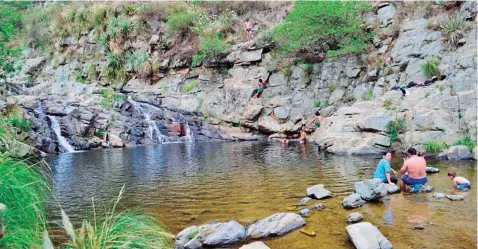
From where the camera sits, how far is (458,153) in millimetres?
12844

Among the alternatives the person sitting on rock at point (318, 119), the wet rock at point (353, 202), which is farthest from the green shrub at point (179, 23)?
the wet rock at point (353, 202)

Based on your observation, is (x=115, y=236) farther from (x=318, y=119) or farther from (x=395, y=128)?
(x=318, y=119)

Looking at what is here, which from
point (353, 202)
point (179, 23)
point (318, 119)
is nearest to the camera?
point (353, 202)

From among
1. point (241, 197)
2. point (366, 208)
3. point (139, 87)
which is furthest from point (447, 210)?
point (139, 87)

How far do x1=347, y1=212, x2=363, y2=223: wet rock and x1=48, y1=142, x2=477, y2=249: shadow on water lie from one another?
13 cm

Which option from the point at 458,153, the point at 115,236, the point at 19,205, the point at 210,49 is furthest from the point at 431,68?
the point at 19,205

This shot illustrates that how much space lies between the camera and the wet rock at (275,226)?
6414 mm

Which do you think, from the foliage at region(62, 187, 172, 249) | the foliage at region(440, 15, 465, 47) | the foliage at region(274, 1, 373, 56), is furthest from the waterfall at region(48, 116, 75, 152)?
the foliage at region(440, 15, 465, 47)

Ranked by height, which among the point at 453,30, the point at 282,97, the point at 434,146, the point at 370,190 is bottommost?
the point at 370,190

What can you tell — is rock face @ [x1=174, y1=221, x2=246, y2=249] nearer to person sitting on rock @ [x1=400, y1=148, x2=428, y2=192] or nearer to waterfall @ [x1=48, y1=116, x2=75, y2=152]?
person sitting on rock @ [x1=400, y1=148, x2=428, y2=192]

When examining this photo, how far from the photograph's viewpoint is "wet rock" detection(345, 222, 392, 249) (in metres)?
5.54

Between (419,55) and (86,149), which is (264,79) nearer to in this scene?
(419,55)

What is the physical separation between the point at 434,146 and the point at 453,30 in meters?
8.67

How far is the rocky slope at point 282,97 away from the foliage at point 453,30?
0.41m
